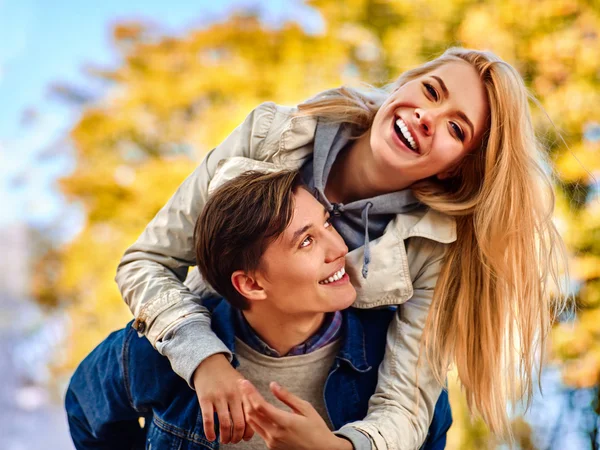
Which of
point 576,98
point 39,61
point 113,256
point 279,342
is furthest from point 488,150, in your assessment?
point 39,61

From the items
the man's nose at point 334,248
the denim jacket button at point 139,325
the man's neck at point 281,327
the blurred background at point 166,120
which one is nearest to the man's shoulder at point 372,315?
the man's neck at point 281,327

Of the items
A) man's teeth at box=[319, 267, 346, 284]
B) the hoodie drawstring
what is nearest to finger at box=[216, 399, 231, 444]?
man's teeth at box=[319, 267, 346, 284]

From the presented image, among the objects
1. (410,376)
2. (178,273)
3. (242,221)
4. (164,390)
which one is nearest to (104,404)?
(164,390)

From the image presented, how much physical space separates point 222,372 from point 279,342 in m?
0.25

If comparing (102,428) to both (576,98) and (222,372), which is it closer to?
(222,372)

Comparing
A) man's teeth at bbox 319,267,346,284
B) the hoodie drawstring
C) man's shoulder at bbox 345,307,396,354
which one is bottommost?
man's shoulder at bbox 345,307,396,354

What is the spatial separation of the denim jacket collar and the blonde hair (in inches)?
6.1

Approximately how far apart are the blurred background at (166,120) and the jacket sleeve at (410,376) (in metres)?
2.25

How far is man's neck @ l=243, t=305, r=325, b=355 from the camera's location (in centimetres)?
175

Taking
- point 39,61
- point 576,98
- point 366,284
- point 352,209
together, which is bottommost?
point 366,284

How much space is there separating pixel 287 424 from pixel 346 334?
1.42 ft

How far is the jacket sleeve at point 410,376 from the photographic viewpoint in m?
1.68

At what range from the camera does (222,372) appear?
1563 millimetres

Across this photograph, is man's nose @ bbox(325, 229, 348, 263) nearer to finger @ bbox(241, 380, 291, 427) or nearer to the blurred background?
finger @ bbox(241, 380, 291, 427)
